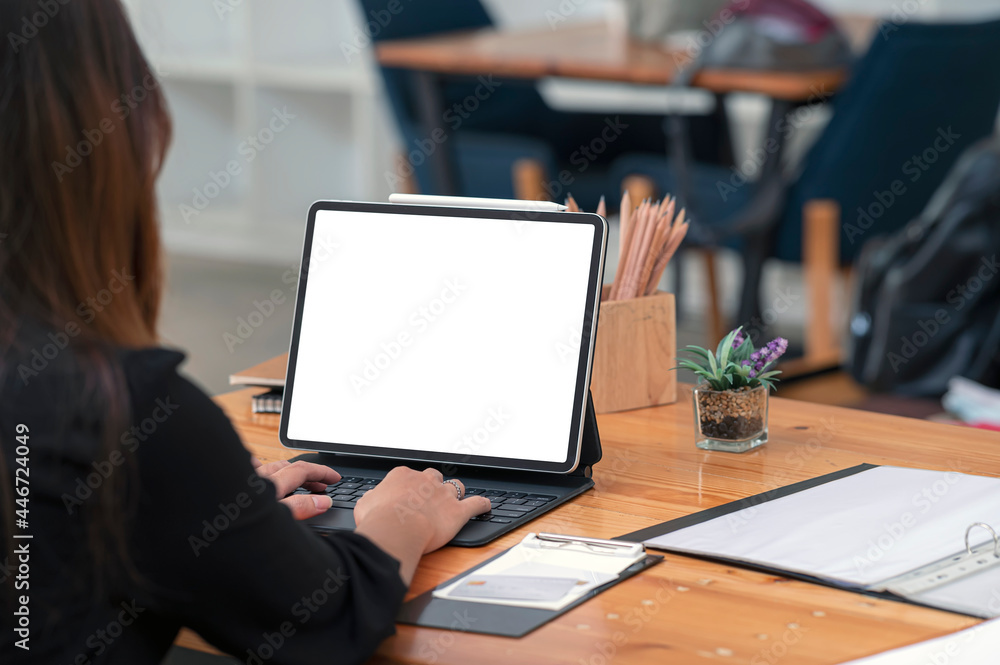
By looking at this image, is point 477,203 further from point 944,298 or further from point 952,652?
point 944,298

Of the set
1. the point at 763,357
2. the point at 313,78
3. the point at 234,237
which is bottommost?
the point at 234,237

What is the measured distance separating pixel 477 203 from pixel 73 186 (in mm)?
A: 483

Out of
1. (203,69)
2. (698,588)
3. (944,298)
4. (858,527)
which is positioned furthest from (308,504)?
(203,69)

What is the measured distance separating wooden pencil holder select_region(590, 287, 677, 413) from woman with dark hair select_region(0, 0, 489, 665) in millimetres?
526

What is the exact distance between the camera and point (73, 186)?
71cm

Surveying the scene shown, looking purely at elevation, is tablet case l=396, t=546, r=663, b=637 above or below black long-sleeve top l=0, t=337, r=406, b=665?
below

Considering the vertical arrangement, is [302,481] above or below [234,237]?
above

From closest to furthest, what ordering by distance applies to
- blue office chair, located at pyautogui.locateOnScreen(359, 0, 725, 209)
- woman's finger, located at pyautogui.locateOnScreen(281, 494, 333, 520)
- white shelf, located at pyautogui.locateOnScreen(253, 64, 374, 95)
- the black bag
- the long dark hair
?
the long dark hair, woman's finger, located at pyautogui.locateOnScreen(281, 494, 333, 520), the black bag, blue office chair, located at pyautogui.locateOnScreen(359, 0, 725, 209), white shelf, located at pyautogui.locateOnScreen(253, 64, 374, 95)

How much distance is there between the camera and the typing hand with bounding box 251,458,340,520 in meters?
0.98

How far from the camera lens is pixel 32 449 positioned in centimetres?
72

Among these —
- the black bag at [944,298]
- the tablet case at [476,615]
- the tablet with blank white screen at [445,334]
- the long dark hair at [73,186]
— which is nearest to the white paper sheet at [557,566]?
the tablet case at [476,615]

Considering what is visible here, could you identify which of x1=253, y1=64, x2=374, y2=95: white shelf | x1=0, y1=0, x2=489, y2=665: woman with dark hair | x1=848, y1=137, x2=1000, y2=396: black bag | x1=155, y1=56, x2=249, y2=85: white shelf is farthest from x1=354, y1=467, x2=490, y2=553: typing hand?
x1=155, y1=56, x2=249, y2=85: white shelf

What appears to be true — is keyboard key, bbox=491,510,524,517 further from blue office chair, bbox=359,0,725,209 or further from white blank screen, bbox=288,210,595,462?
blue office chair, bbox=359,0,725,209

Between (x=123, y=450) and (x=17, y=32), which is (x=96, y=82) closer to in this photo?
(x=17, y=32)
